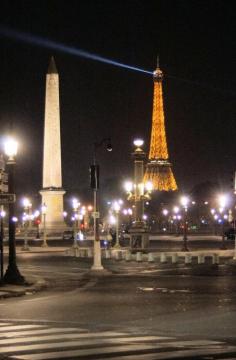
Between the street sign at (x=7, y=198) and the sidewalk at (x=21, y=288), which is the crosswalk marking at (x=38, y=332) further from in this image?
the street sign at (x=7, y=198)

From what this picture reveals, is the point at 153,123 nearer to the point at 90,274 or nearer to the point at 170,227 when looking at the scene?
the point at 170,227

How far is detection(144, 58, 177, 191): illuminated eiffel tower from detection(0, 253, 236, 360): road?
124363 millimetres

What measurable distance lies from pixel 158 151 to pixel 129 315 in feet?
462

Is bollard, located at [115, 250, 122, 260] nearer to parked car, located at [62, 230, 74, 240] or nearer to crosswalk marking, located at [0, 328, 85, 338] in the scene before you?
crosswalk marking, located at [0, 328, 85, 338]

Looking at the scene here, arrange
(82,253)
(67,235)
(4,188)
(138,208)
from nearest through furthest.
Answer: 1. (4,188)
2. (138,208)
3. (82,253)
4. (67,235)

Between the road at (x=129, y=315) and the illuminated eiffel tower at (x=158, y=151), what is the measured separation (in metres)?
124

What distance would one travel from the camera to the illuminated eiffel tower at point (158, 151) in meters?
154

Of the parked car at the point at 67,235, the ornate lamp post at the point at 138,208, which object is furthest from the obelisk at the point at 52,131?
the ornate lamp post at the point at 138,208

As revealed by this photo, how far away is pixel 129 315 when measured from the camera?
1753 cm

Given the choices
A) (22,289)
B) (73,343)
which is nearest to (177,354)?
(73,343)

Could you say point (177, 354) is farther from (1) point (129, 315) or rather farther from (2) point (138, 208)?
(2) point (138, 208)

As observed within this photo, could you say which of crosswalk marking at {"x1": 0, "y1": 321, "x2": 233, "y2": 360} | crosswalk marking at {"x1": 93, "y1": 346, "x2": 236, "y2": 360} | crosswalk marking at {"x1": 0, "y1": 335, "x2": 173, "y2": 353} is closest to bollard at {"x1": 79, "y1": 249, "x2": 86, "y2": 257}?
crosswalk marking at {"x1": 0, "y1": 321, "x2": 233, "y2": 360}

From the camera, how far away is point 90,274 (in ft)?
110

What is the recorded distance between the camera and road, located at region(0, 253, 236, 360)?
516 inches
